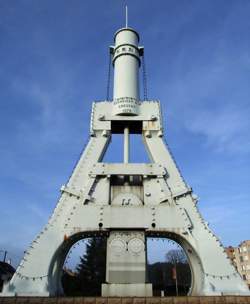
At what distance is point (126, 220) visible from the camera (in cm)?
1795

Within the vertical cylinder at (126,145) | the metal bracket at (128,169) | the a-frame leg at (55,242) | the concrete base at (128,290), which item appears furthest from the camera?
the vertical cylinder at (126,145)

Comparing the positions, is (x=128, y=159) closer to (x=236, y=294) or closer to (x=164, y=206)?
(x=164, y=206)

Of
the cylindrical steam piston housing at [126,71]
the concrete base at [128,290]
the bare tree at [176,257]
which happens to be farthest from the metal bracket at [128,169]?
the bare tree at [176,257]

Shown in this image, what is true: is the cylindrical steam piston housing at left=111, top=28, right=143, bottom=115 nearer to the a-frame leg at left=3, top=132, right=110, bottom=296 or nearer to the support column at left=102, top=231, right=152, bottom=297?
the a-frame leg at left=3, top=132, right=110, bottom=296

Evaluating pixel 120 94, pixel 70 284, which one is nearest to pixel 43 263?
pixel 120 94

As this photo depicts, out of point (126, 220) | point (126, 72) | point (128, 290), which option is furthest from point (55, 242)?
point (126, 72)

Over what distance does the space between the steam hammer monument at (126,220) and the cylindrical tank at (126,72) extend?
147 millimetres

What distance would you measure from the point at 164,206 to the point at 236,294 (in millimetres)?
5934

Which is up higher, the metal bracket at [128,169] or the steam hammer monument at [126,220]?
the metal bracket at [128,169]

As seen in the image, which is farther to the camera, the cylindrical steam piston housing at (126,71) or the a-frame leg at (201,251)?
the cylindrical steam piston housing at (126,71)

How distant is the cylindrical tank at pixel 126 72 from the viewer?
2183 centimetres

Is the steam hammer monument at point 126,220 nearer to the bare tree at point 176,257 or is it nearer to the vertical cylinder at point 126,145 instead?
the vertical cylinder at point 126,145

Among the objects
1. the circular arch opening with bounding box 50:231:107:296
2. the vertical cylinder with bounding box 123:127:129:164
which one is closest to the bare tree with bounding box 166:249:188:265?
the circular arch opening with bounding box 50:231:107:296

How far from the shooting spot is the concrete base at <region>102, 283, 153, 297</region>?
16.7 meters
